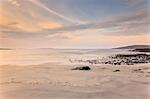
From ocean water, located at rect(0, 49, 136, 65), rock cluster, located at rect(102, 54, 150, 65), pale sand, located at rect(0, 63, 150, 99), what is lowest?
pale sand, located at rect(0, 63, 150, 99)

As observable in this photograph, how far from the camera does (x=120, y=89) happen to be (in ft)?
3.93

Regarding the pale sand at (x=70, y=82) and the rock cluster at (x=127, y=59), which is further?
the rock cluster at (x=127, y=59)

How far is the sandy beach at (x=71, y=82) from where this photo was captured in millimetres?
1166

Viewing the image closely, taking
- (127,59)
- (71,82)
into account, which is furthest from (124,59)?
(71,82)

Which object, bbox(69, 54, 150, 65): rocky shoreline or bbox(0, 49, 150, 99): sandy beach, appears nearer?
bbox(0, 49, 150, 99): sandy beach

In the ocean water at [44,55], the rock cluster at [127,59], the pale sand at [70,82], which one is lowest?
the pale sand at [70,82]

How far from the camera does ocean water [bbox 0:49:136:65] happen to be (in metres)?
1.18

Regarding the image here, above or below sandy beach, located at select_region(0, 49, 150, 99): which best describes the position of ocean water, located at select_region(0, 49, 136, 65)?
above

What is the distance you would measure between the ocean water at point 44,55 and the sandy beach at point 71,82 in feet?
0.07

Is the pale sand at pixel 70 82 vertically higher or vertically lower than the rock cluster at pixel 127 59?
lower

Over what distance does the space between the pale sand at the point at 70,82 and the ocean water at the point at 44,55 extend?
3 cm

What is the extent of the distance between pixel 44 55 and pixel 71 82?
176 millimetres

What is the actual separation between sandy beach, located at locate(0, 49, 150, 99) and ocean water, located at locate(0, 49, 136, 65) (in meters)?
0.02

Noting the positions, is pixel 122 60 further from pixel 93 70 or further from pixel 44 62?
pixel 44 62
